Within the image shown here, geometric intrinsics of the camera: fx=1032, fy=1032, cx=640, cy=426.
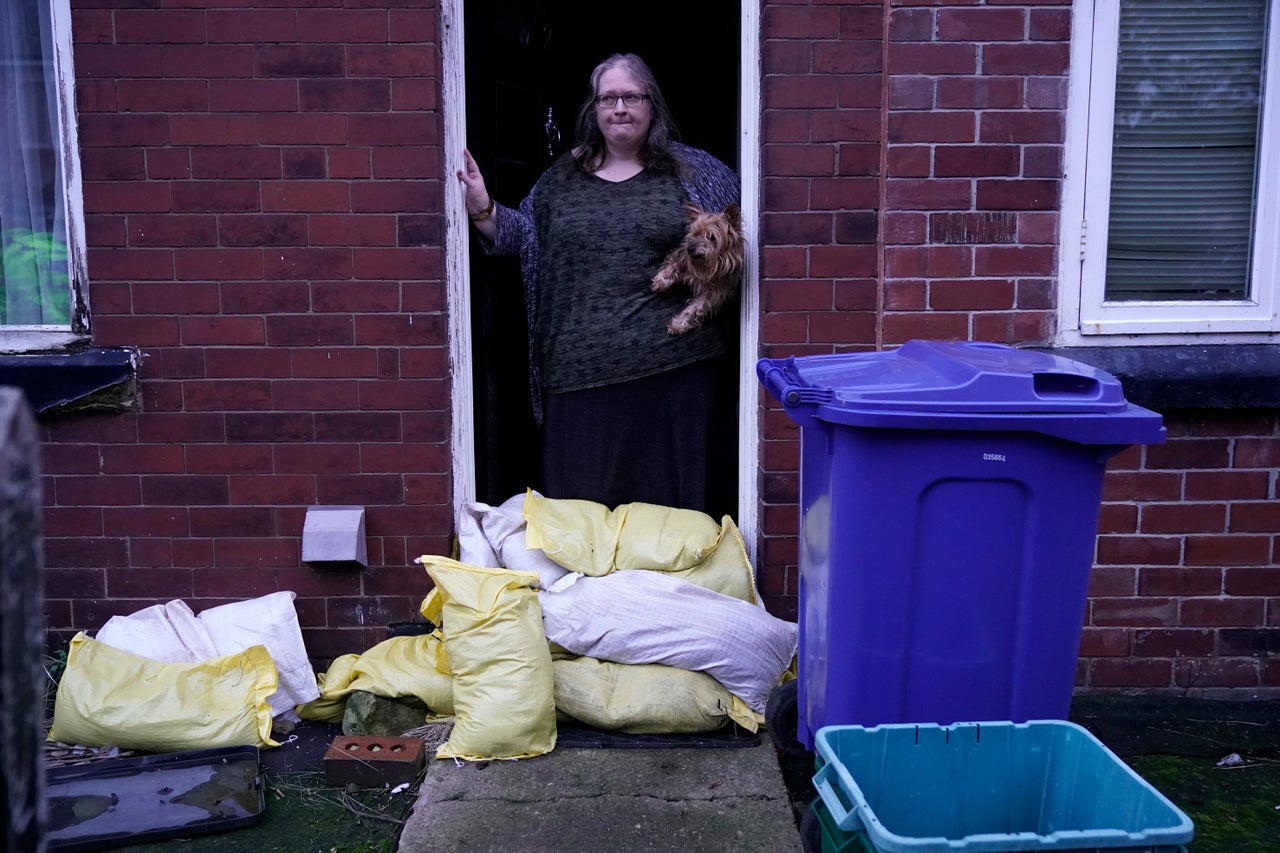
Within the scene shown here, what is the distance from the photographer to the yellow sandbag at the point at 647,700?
321 centimetres

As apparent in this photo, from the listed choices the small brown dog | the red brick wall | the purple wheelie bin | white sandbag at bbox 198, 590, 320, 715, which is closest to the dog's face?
the small brown dog

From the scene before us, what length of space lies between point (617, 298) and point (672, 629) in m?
1.18

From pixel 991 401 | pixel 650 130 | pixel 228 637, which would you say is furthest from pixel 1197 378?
pixel 228 637

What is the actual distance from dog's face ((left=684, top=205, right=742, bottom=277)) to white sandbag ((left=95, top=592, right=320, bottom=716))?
184cm

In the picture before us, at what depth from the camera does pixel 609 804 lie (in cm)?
286

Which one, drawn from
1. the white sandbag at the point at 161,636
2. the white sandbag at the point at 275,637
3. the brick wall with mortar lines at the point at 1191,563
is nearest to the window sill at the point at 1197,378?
the brick wall with mortar lines at the point at 1191,563

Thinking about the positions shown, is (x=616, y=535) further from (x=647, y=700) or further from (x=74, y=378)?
(x=74, y=378)

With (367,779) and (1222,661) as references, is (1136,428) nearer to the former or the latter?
(1222,661)

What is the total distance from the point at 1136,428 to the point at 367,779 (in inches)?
89.5

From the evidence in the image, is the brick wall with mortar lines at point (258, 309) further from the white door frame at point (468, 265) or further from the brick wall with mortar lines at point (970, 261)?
the brick wall with mortar lines at point (970, 261)

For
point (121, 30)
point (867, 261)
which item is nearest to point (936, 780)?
point (867, 261)

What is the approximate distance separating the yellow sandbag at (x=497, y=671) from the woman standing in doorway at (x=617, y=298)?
73 centimetres

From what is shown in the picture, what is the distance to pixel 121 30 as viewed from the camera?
11.3ft

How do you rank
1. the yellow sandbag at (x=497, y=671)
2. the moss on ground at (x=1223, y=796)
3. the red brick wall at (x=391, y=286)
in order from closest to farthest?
the moss on ground at (x=1223, y=796) < the yellow sandbag at (x=497, y=671) < the red brick wall at (x=391, y=286)
